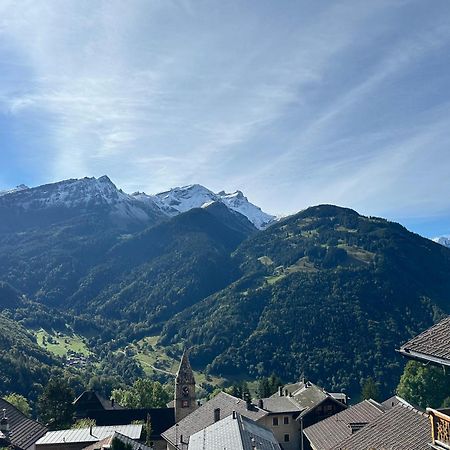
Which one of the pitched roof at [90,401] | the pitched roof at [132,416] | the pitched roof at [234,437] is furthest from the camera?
the pitched roof at [90,401]

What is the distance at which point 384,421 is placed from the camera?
30.2 meters

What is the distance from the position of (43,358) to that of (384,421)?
168m

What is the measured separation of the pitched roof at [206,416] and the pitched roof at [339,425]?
12.4 meters

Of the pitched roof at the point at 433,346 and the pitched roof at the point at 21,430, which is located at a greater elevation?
the pitched roof at the point at 433,346

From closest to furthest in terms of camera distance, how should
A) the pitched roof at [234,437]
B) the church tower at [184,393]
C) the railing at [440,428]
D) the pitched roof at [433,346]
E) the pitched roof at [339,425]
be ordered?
1. the railing at [440,428]
2. the pitched roof at [433,346]
3. the pitched roof at [234,437]
4. the pitched roof at [339,425]
5. the church tower at [184,393]

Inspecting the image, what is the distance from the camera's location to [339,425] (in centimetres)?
4388

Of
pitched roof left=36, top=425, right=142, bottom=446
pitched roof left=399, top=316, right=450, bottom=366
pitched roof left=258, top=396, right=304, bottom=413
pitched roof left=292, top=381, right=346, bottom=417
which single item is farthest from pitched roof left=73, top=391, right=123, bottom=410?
pitched roof left=399, top=316, right=450, bottom=366

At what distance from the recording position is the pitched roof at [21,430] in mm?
39487

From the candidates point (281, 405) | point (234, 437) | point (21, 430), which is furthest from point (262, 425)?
point (21, 430)

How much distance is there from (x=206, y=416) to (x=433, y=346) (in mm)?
48004

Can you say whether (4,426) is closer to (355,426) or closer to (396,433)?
(355,426)

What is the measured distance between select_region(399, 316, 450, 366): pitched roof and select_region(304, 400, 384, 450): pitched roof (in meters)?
30.0

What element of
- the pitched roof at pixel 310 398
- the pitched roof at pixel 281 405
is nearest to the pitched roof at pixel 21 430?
the pitched roof at pixel 281 405

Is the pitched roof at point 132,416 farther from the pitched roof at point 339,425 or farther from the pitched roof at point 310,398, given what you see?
the pitched roof at point 339,425
